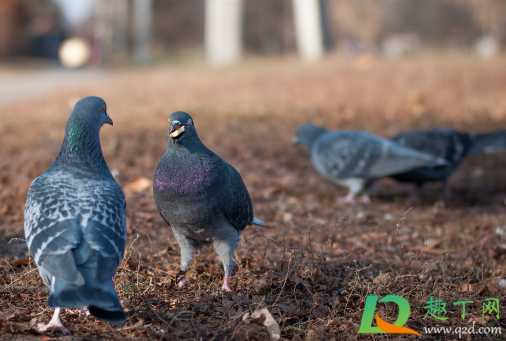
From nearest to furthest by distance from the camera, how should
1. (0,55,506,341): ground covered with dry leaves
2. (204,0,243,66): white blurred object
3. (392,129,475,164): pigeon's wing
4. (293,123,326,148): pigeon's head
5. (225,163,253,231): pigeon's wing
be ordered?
(0,55,506,341): ground covered with dry leaves → (225,163,253,231): pigeon's wing → (392,129,475,164): pigeon's wing → (293,123,326,148): pigeon's head → (204,0,243,66): white blurred object

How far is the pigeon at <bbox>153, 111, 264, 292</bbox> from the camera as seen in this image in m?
3.03

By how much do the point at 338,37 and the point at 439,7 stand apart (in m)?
15.9

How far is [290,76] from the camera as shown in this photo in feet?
45.7

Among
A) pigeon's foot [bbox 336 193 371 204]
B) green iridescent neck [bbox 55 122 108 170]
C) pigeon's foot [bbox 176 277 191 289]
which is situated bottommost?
pigeon's foot [bbox 336 193 371 204]

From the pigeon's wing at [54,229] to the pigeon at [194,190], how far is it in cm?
61

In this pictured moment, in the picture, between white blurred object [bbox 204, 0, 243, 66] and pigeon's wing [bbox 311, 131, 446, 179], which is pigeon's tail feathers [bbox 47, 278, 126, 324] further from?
white blurred object [bbox 204, 0, 243, 66]

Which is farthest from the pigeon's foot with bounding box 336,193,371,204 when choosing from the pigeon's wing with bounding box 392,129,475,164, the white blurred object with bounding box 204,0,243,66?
the white blurred object with bounding box 204,0,243,66

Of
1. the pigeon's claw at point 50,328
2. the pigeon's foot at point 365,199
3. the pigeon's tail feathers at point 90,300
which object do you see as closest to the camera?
the pigeon's tail feathers at point 90,300

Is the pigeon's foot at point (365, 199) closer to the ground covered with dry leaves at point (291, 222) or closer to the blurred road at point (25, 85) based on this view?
the ground covered with dry leaves at point (291, 222)

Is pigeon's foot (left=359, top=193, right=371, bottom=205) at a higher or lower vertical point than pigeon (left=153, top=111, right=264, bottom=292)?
lower

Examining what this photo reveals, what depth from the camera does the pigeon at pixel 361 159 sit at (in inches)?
229

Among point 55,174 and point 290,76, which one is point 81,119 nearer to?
point 55,174

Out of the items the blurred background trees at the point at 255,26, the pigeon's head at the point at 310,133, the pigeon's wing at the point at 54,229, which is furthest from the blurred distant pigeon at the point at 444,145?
the blurred background trees at the point at 255,26

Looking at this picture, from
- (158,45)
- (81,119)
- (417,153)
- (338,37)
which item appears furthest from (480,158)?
(158,45)
